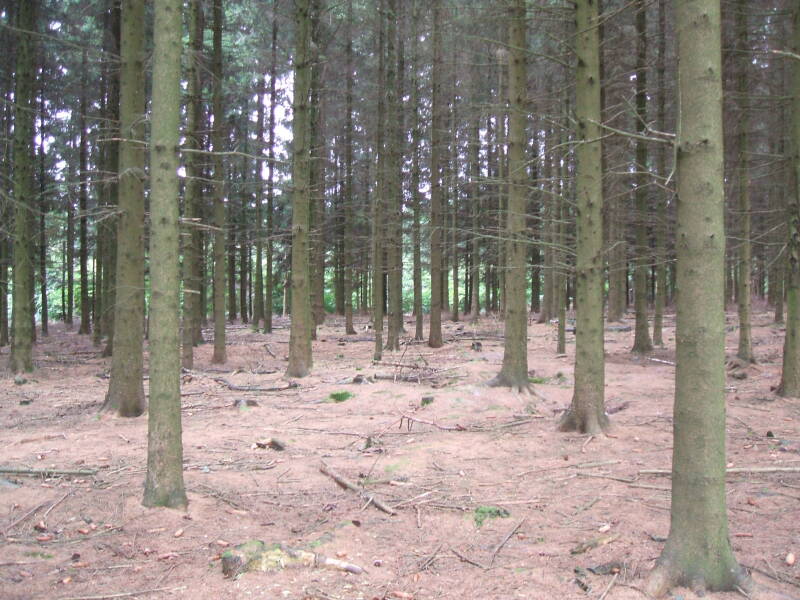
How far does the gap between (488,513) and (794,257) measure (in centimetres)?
730

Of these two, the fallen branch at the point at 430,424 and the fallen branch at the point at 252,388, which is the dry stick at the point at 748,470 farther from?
the fallen branch at the point at 252,388

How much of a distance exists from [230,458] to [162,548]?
8.31ft

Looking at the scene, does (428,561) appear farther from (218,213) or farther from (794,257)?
(218,213)

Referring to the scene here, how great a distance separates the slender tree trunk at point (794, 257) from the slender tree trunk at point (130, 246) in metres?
9.88

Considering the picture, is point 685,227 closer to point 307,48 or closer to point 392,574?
point 392,574

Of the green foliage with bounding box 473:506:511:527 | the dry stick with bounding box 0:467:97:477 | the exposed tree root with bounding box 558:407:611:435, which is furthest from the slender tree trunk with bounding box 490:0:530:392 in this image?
the dry stick with bounding box 0:467:97:477

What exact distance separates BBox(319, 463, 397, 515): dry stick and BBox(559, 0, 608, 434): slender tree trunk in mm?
3359

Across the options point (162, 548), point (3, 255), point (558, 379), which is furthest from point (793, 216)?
point (3, 255)

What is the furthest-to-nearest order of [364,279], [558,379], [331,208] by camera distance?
[364,279]
[331,208]
[558,379]

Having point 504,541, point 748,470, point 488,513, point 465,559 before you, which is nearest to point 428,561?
point 465,559

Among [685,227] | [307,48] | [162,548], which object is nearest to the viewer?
[685,227]

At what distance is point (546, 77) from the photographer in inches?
592

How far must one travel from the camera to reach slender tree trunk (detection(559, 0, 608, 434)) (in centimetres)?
772

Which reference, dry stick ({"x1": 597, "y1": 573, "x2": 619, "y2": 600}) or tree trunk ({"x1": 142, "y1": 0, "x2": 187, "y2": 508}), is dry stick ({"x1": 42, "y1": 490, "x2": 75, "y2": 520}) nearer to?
tree trunk ({"x1": 142, "y1": 0, "x2": 187, "y2": 508})
